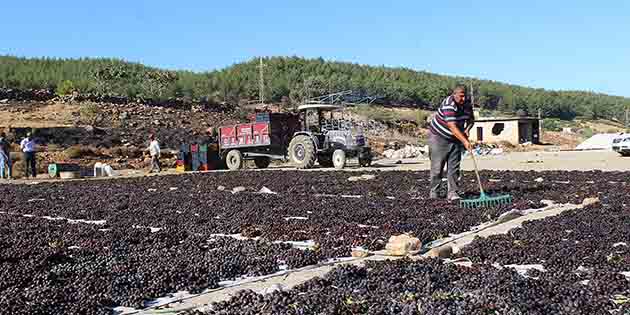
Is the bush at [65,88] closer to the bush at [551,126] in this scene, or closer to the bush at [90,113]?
the bush at [90,113]

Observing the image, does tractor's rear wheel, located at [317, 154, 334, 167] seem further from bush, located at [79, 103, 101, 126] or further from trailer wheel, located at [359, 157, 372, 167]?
bush, located at [79, 103, 101, 126]

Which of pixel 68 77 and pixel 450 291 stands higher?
pixel 68 77

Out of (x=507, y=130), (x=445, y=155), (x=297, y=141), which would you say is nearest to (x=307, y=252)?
(x=445, y=155)

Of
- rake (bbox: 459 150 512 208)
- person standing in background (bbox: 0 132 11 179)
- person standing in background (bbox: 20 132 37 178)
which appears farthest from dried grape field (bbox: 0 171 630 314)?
person standing in background (bbox: 0 132 11 179)

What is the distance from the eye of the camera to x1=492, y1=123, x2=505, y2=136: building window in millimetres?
56438

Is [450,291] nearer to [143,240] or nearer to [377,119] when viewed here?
[143,240]

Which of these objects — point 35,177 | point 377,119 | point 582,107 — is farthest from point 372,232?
point 582,107

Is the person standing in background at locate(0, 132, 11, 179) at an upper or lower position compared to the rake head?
upper

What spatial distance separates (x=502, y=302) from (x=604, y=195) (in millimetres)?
8253

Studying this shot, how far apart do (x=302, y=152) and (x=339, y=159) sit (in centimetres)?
137

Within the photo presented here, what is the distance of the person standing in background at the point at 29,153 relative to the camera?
2377cm

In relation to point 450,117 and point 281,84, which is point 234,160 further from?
point 281,84

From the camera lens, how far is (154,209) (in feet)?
39.2

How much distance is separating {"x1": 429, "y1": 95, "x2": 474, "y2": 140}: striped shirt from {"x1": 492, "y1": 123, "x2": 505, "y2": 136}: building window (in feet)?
151
